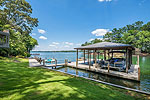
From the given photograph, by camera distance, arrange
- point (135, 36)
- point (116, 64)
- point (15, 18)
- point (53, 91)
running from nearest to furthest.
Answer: point (53, 91), point (116, 64), point (15, 18), point (135, 36)

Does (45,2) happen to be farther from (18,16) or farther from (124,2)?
(124,2)

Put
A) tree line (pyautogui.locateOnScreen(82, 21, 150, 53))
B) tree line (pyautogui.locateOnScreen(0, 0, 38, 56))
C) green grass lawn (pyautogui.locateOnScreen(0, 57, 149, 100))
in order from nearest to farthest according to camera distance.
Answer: green grass lawn (pyautogui.locateOnScreen(0, 57, 149, 100)), tree line (pyautogui.locateOnScreen(0, 0, 38, 56)), tree line (pyautogui.locateOnScreen(82, 21, 150, 53))

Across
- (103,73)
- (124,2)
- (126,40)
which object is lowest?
(103,73)

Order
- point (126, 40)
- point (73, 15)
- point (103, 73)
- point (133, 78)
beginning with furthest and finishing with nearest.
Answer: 1. point (126, 40)
2. point (73, 15)
3. point (103, 73)
4. point (133, 78)

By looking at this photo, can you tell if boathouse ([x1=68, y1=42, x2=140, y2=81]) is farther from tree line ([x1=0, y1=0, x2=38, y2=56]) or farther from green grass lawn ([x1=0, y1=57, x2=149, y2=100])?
tree line ([x1=0, y1=0, x2=38, y2=56])

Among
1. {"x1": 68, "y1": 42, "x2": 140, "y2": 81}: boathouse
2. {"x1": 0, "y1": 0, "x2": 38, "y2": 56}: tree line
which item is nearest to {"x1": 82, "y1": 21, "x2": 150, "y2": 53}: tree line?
{"x1": 68, "y1": 42, "x2": 140, "y2": 81}: boathouse

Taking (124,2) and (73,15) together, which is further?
(73,15)

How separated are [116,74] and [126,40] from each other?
44.1 meters

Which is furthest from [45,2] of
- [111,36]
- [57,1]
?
[111,36]

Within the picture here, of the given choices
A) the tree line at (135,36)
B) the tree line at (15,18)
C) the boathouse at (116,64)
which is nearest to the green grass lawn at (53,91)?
the boathouse at (116,64)

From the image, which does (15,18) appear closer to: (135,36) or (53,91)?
(53,91)

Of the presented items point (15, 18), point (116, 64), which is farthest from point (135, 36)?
point (15, 18)

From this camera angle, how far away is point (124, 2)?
1700 centimetres

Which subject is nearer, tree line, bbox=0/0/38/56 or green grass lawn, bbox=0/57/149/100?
green grass lawn, bbox=0/57/149/100
